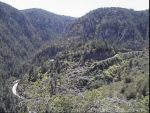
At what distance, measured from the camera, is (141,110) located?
10831cm

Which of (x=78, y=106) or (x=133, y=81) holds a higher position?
(x=133, y=81)

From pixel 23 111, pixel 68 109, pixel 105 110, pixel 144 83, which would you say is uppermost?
pixel 144 83

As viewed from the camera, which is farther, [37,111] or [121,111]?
[37,111]

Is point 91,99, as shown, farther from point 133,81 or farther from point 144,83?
point 144,83

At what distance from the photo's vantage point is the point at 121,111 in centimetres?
11838

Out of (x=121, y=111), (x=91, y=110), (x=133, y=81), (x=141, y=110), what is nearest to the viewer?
(x=141, y=110)

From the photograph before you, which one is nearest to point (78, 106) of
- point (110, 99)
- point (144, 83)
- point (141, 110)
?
point (110, 99)

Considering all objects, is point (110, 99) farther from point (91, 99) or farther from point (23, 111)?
point (23, 111)

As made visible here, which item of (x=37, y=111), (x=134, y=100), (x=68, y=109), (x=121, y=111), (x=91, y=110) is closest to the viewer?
(x=121, y=111)

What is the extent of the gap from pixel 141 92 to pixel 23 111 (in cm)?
9164

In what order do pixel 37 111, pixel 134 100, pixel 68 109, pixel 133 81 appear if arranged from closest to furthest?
pixel 134 100, pixel 133 81, pixel 68 109, pixel 37 111

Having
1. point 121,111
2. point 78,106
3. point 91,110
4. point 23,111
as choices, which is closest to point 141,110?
point 121,111

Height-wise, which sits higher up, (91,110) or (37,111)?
(91,110)

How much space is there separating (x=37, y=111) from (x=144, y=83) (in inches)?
3124
